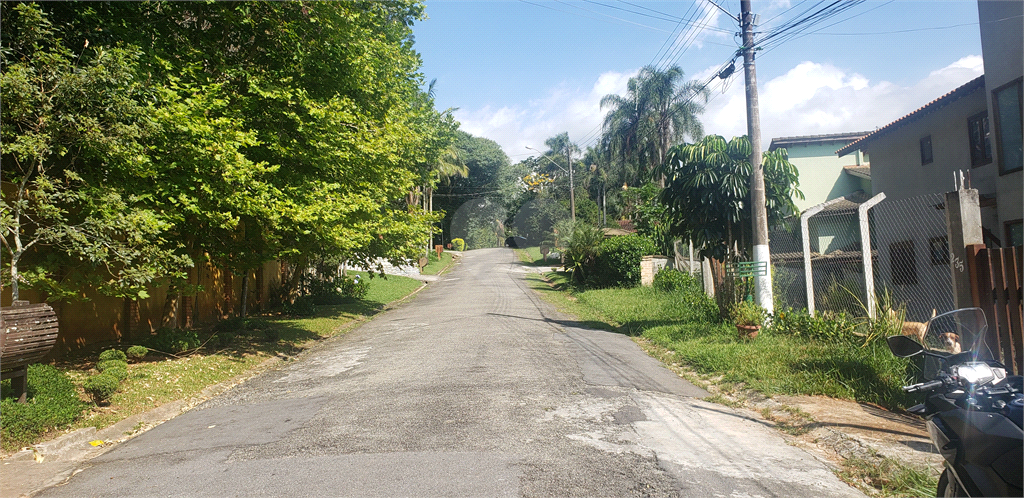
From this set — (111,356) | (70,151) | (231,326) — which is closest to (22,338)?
(111,356)

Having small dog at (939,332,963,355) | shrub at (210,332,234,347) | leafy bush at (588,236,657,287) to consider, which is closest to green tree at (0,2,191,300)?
shrub at (210,332,234,347)

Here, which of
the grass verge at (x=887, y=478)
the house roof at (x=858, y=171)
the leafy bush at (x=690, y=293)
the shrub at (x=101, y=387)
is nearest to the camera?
the grass verge at (x=887, y=478)

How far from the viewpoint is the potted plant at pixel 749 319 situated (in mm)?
9727

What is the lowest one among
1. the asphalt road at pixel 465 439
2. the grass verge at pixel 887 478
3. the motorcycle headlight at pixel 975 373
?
the grass verge at pixel 887 478

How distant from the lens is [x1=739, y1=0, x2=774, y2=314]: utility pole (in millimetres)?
10273

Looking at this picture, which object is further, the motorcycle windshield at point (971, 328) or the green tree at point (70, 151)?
the green tree at point (70, 151)

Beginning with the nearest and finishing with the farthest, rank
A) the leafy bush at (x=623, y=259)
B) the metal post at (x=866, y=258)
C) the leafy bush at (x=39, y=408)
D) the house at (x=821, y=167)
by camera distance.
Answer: the leafy bush at (x=39, y=408), the metal post at (x=866, y=258), the leafy bush at (x=623, y=259), the house at (x=821, y=167)

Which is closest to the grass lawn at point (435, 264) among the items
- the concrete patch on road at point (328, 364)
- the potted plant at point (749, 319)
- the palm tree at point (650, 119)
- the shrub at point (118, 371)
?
the palm tree at point (650, 119)

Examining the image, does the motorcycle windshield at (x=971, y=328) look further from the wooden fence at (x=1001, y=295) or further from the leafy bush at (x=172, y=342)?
the leafy bush at (x=172, y=342)

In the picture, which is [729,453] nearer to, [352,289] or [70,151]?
[70,151]

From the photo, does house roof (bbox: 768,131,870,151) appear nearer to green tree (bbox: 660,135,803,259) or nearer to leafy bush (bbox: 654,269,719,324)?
leafy bush (bbox: 654,269,719,324)

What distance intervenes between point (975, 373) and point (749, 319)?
718cm

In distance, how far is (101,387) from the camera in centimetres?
718

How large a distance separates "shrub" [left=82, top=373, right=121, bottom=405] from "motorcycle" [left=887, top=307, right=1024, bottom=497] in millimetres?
7979
